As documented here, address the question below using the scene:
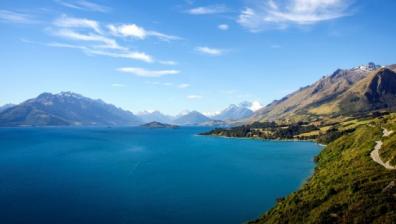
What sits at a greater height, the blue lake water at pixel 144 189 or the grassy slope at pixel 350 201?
the grassy slope at pixel 350 201

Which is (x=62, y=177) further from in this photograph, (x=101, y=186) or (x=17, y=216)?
(x=17, y=216)

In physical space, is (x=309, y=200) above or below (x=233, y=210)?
above

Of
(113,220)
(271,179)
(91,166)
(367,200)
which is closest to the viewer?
(367,200)

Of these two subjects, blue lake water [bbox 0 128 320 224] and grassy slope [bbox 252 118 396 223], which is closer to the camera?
grassy slope [bbox 252 118 396 223]

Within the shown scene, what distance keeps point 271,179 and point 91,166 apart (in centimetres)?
Result: 8629

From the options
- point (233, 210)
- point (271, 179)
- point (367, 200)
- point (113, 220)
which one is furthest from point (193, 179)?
point (367, 200)

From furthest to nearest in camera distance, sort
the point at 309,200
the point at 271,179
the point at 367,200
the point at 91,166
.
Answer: the point at 91,166 < the point at 271,179 < the point at 309,200 < the point at 367,200

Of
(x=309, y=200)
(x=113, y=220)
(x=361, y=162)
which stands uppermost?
(x=361, y=162)

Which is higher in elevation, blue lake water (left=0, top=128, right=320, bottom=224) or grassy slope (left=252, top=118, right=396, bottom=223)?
grassy slope (left=252, top=118, right=396, bottom=223)

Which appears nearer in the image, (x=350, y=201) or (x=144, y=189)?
(x=350, y=201)

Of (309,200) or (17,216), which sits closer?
(309,200)

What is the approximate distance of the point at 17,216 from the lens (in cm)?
8444

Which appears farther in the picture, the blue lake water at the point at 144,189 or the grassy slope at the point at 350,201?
the blue lake water at the point at 144,189

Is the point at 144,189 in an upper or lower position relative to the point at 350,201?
lower
